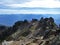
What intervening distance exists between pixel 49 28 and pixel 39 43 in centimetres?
171

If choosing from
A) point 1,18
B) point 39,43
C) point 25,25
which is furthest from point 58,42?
point 1,18

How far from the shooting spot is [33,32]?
1789 centimetres

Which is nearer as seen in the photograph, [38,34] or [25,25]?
[38,34]

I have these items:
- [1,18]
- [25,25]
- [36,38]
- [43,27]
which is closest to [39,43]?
[36,38]

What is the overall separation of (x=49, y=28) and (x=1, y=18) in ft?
15.8

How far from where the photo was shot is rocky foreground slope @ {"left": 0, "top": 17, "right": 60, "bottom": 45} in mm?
16047

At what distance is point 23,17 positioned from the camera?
63.0ft

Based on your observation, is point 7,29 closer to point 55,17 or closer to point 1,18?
point 1,18

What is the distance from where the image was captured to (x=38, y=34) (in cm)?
1736

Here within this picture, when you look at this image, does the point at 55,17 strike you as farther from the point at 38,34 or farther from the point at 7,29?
the point at 7,29

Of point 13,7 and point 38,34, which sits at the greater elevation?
point 13,7

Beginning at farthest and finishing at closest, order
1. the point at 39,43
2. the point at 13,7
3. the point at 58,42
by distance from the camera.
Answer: the point at 13,7 → the point at 39,43 → the point at 58,42

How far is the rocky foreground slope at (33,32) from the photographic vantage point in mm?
16047

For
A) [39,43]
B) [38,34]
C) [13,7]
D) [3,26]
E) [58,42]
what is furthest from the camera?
[13,7]
